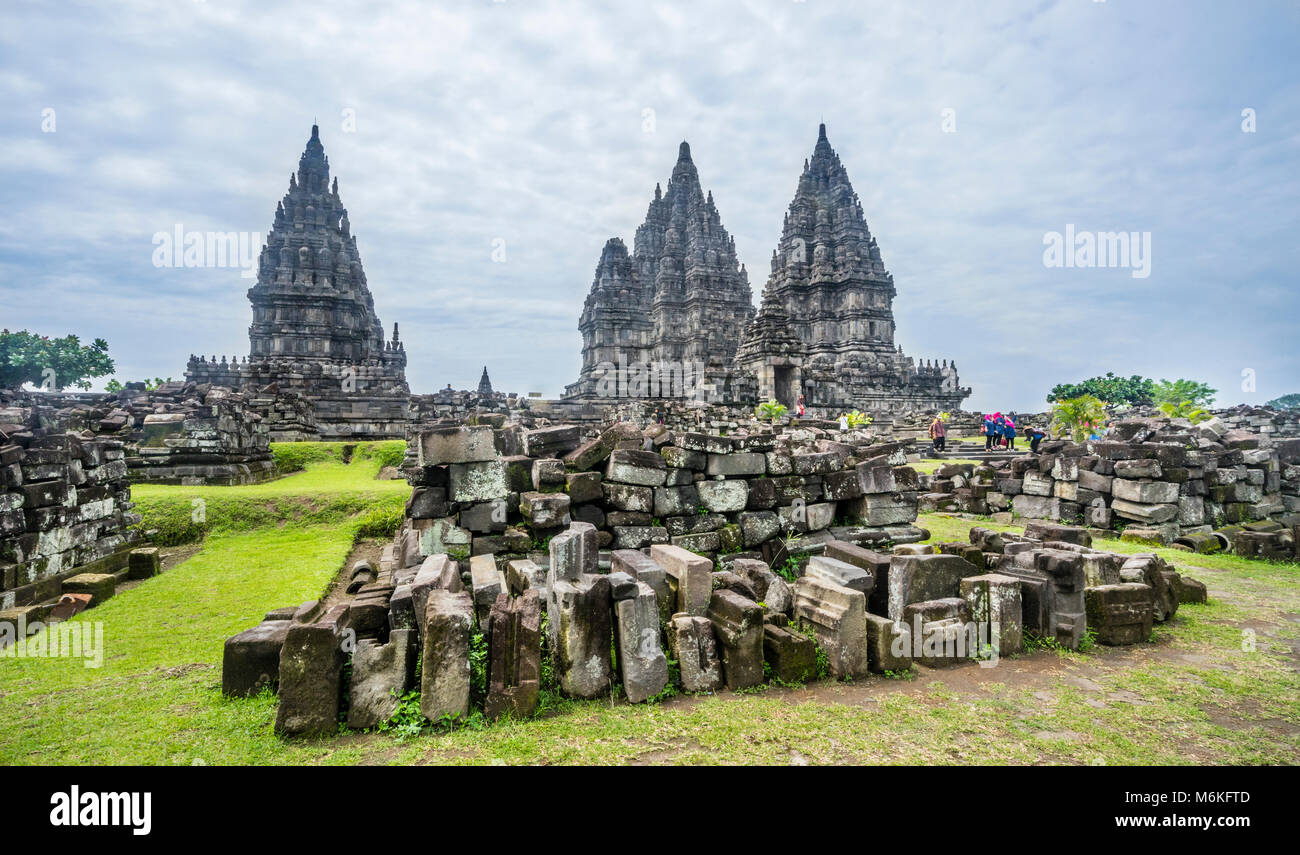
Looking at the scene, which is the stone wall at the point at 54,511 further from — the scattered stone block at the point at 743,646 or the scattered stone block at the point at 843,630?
the scattered stone block at the point at 843,630

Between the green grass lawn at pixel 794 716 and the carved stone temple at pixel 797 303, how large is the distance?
30.5 metres

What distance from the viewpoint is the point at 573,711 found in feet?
11.6

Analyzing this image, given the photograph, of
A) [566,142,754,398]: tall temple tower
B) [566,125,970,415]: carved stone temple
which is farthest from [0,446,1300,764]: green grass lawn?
[566,142,754,398]: tall temple tower

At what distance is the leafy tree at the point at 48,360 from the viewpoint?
3484 cm

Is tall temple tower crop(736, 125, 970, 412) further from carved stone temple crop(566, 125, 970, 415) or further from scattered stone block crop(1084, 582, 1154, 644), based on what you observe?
scattered stone block crop(1084, 582, 1154, 644)

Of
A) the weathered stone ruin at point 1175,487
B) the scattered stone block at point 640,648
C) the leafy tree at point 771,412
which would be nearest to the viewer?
the scattered stone block at point 640,648

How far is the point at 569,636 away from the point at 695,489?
311 centimetres

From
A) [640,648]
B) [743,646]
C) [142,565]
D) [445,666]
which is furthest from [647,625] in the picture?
[142,565]

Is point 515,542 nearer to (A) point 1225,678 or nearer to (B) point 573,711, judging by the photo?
(B) point 573,711

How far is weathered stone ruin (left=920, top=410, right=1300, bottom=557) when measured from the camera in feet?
30.5

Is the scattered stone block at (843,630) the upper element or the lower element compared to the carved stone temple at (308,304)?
lower

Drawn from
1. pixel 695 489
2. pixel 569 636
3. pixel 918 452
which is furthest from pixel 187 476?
pixel 918 452

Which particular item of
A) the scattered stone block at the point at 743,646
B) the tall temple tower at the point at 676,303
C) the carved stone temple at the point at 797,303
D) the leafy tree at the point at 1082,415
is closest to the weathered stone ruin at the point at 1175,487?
the leafy tree at the point at 1082,415

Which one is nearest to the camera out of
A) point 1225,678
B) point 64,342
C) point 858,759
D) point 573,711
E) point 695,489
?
point 858,759
